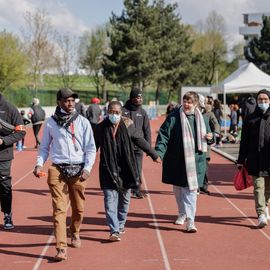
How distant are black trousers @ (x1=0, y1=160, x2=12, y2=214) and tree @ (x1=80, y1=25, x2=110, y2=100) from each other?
69405 millimetres

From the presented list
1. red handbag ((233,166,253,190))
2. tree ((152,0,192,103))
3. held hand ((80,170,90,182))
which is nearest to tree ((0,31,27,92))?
tree ((152,0,192,103))

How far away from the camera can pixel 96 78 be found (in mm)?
79438

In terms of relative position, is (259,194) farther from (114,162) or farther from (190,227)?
(114,162)

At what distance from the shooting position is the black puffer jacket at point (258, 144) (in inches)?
315

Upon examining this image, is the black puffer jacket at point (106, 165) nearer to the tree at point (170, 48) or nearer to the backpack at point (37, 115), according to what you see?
the backpack at point (37, 115)

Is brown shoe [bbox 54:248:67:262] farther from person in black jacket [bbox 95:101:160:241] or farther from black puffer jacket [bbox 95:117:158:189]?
black puffer jacket [bbox 95:117:158:189]

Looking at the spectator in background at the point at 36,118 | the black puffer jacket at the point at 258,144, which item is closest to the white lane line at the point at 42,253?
the black puffer jacket at the point at 258,144

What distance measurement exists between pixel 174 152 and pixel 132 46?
4965 centimetres

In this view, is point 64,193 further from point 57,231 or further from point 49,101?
point 49,101

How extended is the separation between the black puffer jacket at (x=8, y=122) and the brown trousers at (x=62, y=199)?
1226mm

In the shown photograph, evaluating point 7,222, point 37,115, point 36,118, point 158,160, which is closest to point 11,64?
point 37,115

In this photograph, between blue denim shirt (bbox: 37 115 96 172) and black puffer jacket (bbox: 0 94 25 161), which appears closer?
blue denim shirt (bbox: 37 115 96 172)

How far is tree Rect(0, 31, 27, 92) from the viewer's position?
4819 cm

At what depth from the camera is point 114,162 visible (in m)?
7.19
